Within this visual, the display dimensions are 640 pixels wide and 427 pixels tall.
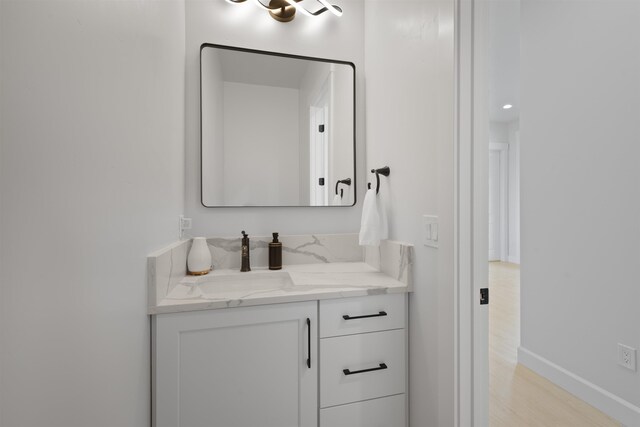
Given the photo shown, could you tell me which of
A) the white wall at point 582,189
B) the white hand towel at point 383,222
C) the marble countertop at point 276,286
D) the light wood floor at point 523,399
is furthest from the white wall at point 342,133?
the light wood floor at point 523,399

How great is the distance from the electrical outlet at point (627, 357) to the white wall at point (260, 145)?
74.3 inches

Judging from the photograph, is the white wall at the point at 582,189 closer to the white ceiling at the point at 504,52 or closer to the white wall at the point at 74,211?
the white ceiling at the point at 504,52

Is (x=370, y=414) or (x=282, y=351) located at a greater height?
(x=282, y=351)

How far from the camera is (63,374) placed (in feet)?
1.74

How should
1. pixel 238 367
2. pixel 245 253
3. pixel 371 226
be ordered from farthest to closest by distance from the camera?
pixel 245 253
pixel 371 226
pixel 238 367

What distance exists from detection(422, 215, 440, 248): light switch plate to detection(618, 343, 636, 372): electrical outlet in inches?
50.6

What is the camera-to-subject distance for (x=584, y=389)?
171 cm

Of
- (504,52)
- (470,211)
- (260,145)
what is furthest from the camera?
(504,52)

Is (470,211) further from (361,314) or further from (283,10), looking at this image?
(283,10)

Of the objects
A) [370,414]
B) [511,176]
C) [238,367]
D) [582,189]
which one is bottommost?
[370,414]

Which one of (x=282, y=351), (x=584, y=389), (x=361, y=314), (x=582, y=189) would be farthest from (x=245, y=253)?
(x=584, y=389)

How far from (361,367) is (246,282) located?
708 millimetres

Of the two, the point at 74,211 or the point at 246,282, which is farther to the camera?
the point at 246,282

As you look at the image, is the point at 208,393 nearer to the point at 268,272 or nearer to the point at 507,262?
the point at 268,272
